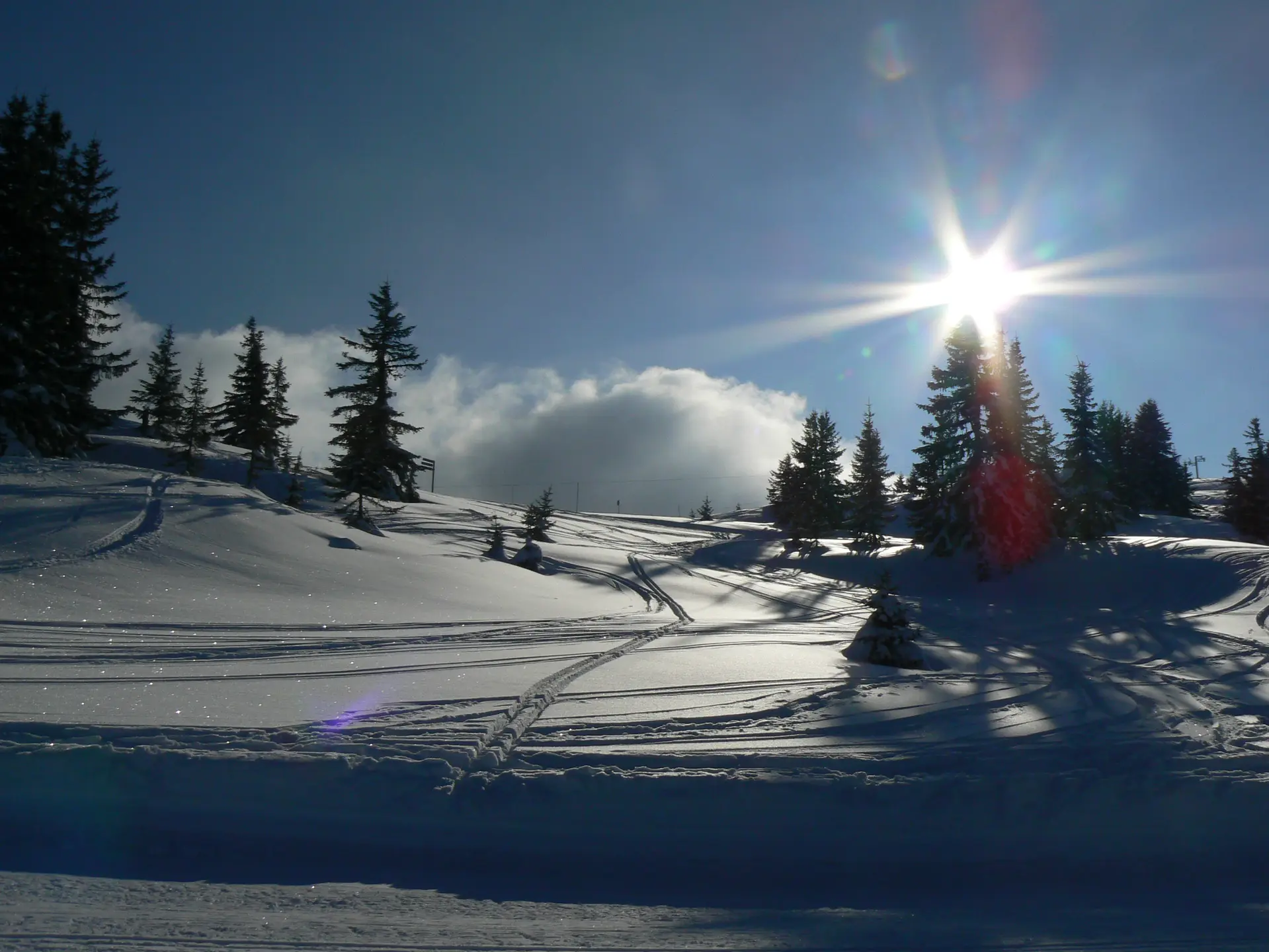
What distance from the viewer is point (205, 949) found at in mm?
3527

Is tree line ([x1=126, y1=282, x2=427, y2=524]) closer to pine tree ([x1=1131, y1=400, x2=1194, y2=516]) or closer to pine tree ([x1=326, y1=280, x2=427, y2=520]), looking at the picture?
pine tree ([x1=326, y1=280, x2=427, y2=520])

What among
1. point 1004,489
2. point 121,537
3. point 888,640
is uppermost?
point 1004,489

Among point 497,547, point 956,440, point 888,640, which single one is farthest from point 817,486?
point 888,640

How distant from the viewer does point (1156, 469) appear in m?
51.2

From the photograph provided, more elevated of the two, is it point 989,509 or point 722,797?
point 989,509

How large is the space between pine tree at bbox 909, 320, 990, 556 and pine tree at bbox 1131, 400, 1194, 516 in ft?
91.3

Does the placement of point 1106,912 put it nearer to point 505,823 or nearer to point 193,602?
point 505,823

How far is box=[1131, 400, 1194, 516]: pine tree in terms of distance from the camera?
5066cm

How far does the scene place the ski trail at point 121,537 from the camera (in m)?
12.8

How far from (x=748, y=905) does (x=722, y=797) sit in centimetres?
101

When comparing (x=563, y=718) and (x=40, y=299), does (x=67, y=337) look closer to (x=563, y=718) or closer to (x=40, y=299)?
(x=40, y=299)

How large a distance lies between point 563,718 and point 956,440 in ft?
92.0

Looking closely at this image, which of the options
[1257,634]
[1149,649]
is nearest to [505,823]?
[1149,649]

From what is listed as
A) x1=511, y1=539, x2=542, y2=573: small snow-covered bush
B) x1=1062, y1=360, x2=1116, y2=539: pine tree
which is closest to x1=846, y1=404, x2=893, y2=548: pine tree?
x1=1062, y1=360, x2=1116, y2=539: pine tree
